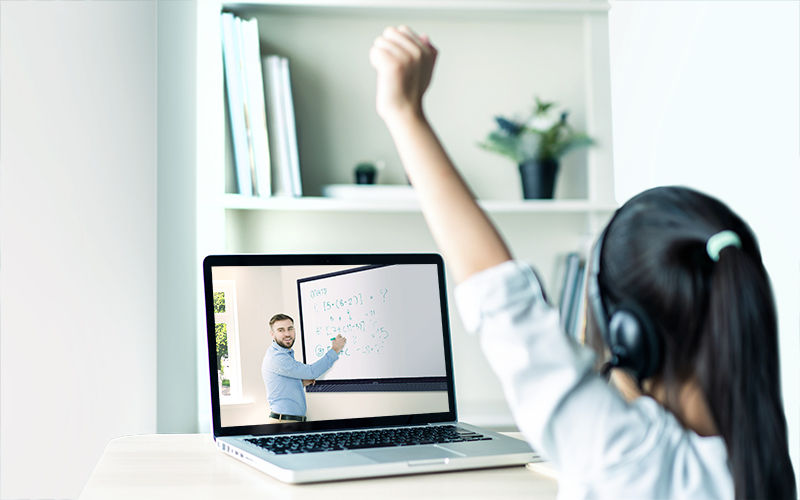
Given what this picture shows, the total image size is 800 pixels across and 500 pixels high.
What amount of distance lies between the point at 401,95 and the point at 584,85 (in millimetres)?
1390

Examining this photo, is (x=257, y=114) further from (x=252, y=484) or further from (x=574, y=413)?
(x=574, y=413)

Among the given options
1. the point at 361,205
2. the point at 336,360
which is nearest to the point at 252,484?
the point at 336,360

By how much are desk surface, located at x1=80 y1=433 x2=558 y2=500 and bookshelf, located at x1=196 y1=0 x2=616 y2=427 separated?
2.57ft

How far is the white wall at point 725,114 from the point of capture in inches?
49.4

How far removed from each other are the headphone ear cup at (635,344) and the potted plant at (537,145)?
1153mm

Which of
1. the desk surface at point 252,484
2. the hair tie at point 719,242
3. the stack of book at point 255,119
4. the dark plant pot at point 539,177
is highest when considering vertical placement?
the stack of book at point 255,119

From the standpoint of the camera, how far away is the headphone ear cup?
0.56 metres

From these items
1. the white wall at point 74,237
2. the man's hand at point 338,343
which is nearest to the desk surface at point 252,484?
the man's hand at point 338,343

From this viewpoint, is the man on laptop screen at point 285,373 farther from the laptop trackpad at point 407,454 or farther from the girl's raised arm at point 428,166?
the girl's raised arm at point 428,166

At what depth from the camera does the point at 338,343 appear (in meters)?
1.10

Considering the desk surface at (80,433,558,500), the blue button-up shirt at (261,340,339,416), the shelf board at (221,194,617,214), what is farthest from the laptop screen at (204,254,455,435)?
the shelf board at (221,194,617,214)

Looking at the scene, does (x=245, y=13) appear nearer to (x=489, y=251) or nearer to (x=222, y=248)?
(x=222, y=248)

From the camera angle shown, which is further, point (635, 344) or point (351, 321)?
point (351, 321)

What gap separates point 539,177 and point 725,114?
425mm
